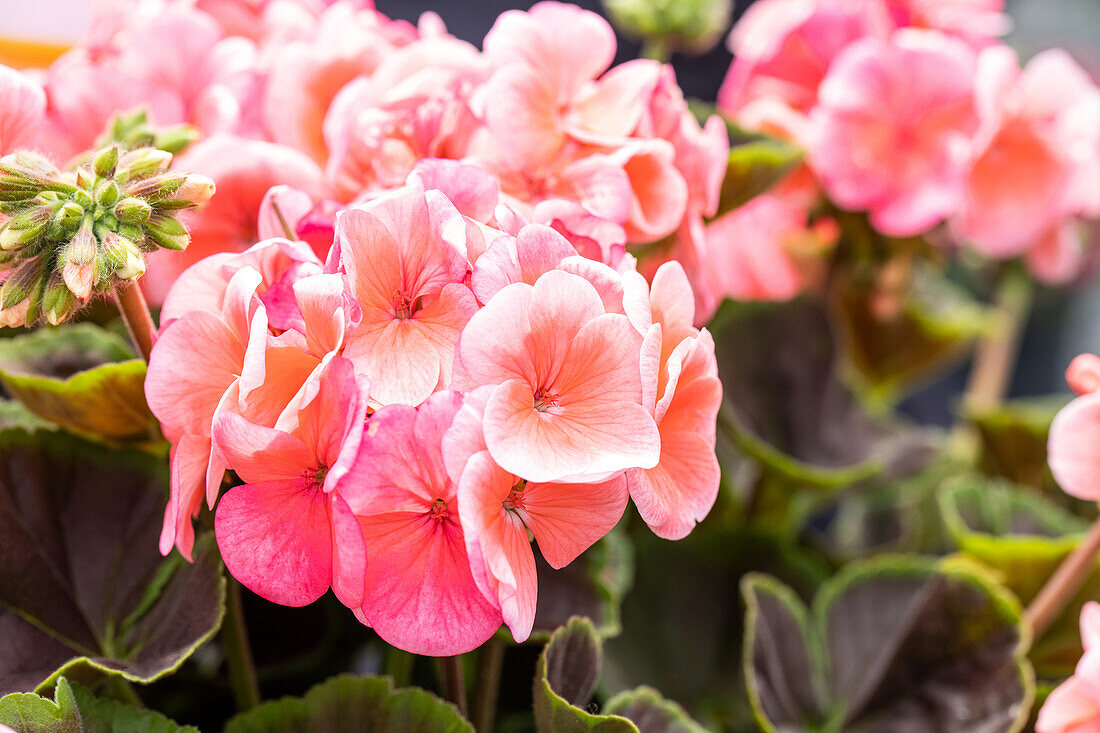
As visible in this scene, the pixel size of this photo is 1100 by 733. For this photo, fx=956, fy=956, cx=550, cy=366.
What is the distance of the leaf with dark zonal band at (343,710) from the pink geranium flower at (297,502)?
3.1 inches

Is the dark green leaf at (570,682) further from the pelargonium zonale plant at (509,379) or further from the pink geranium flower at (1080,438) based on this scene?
the pink geranium flower at (1080,438)

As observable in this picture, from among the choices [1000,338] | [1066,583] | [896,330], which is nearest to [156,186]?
[1066,583]

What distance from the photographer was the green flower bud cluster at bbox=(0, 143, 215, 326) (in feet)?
0.77

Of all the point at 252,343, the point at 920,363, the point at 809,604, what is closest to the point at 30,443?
the point at 252,343

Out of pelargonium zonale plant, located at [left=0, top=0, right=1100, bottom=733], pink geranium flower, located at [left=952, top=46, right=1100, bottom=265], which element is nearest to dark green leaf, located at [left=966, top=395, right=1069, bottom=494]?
pelargonium zonale plant, located at [left=0, top=0, right=1100, bottom=733]

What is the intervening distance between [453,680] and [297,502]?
89 millimetres

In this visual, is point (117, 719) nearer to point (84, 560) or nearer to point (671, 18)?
point (84, 560)

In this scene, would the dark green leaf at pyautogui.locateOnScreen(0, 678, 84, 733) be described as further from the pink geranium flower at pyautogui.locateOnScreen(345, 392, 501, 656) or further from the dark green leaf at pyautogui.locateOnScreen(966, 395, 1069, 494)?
the dark green leaf at pyautogui.locateOnScreen(966, 395, 1069, 494)

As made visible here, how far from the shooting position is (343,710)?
31 cm

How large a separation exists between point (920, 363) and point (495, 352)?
470mm

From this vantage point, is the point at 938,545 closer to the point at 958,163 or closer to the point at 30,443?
the point at 958,163

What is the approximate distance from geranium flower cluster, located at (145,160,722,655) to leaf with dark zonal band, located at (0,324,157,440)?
0.05 meters

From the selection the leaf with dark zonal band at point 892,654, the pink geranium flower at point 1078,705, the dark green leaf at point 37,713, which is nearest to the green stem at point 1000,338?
the leaf with dark zonal band at point 892,654

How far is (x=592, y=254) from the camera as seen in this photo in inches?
10.8
